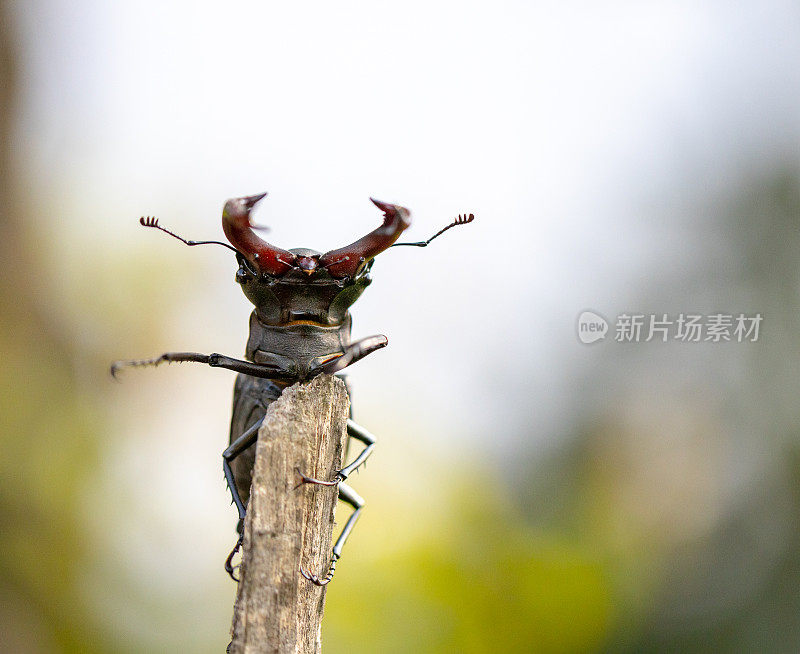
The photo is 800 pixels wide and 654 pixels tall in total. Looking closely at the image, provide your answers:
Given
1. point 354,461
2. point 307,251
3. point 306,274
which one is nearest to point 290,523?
point 354,461

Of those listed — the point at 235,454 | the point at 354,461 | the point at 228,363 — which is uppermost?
the point at 228,363

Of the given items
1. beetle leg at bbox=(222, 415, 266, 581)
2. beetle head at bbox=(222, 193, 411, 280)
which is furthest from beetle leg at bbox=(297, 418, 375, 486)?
beetle head at bbox=(222, 193, 411, 280)

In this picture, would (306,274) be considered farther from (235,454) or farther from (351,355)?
(235,454)

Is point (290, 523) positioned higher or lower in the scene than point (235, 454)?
lower

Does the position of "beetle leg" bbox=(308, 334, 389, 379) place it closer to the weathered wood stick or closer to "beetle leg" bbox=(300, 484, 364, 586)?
the weathered wood stick

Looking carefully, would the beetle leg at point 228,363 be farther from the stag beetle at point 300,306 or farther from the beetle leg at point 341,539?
the beetle leg at point 341,539

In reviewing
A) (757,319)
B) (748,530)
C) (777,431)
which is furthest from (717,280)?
(748,530)
